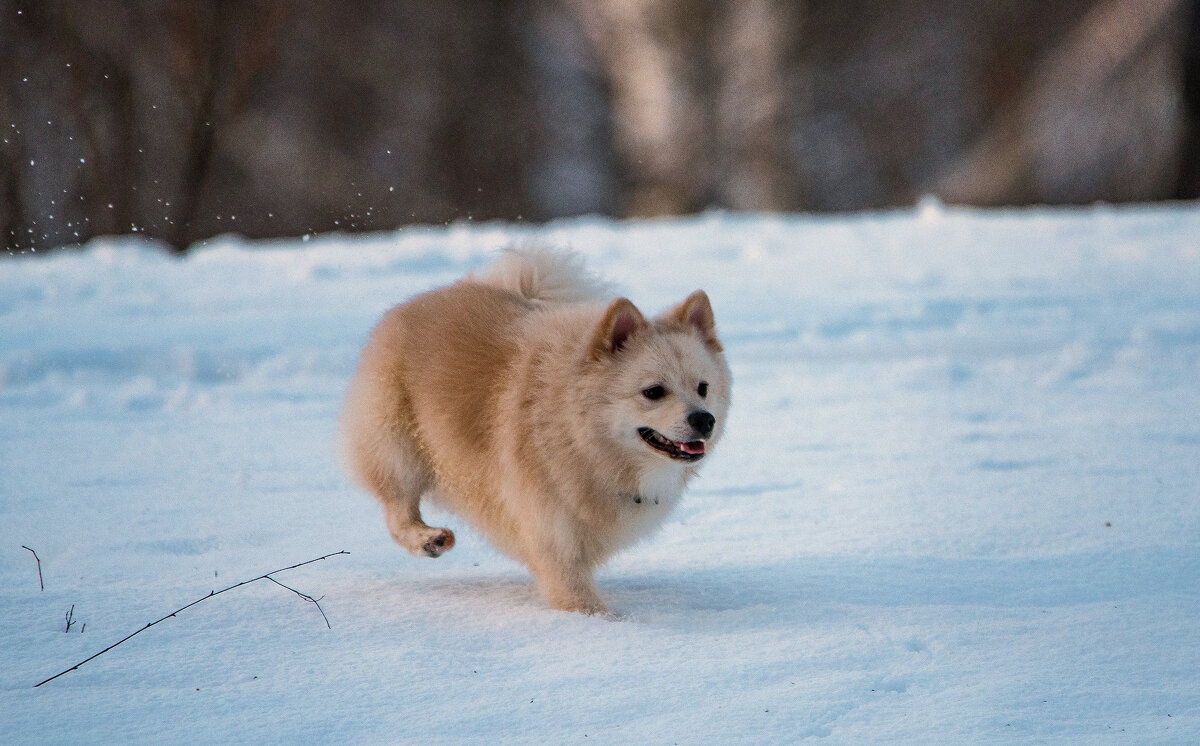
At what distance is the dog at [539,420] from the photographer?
3.06m

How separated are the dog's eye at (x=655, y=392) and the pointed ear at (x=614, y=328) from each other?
148 mm

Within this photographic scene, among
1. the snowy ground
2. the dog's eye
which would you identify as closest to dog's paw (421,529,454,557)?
the snowy ground

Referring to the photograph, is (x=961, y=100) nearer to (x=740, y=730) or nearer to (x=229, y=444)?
(x=229, y=444)

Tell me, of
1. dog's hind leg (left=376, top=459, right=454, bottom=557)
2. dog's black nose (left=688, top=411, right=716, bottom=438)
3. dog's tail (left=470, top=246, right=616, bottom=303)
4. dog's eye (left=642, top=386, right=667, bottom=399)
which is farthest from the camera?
dog's tail (left=470, top=246, right=616, bottom=303)

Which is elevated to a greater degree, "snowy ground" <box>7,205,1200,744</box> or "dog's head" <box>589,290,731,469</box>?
"dog's head" <box>589,290,731,469</box>

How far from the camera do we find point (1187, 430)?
4824 millimetres

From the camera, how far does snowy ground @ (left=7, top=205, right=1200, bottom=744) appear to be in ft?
7.68

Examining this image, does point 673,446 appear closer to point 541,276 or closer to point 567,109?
point 541,276

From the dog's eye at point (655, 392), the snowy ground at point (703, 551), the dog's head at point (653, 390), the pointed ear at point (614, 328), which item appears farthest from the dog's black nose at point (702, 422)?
the snowy ground at point (703, 551)

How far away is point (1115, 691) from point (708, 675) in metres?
0.87

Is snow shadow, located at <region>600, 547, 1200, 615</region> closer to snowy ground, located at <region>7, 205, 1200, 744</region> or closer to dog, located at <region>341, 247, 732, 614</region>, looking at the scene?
snowy ground, located at <region>7, 205, 1200, 744</region>

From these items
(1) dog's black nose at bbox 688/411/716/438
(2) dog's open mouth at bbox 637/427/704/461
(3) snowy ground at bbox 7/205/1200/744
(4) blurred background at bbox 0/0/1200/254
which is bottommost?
(4) blurred background at bbox 0/0/1200/254

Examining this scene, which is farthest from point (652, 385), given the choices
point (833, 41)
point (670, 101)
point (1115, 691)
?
point (833, 41)

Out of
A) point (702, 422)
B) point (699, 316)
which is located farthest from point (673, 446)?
point (699, 316)
